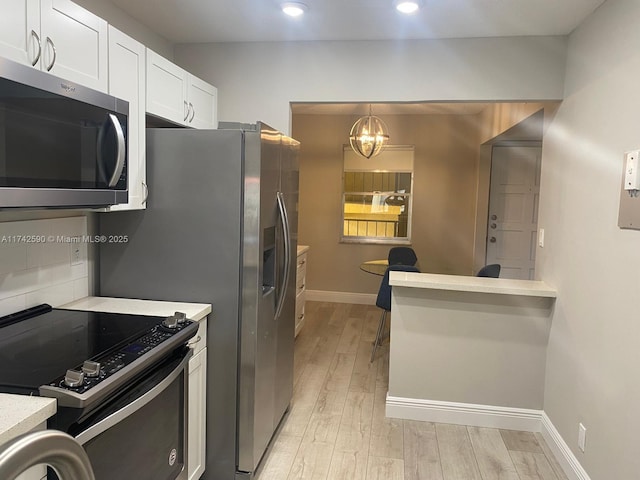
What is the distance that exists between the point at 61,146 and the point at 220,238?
2.77 feet

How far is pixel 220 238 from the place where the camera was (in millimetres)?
2273

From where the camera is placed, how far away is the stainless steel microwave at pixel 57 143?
1377 mm

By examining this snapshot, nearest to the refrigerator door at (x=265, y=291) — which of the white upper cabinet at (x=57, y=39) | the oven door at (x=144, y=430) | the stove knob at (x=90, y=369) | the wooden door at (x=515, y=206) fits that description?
the oven door at (x=144, y=430)

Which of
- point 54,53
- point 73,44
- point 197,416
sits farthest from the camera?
point 197,416

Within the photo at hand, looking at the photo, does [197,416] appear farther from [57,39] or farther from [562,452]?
[562,452]

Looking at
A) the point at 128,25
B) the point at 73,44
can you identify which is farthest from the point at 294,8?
the point at 73,44

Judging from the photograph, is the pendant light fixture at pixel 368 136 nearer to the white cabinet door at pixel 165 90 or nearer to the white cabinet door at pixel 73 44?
the white cabinet door at pixel 165 90

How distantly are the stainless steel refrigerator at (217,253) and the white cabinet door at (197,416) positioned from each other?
5 cm

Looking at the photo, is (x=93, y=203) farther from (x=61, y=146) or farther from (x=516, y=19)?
(x=516, y=19)

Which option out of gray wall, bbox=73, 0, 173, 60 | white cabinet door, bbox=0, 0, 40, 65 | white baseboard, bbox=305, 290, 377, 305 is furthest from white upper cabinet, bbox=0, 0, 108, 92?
white baseboard, bbox=305, 290, 377, 305

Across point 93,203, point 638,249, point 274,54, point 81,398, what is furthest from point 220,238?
point 638,249

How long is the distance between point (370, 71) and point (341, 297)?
3.82 m

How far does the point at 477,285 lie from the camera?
9.61 ft

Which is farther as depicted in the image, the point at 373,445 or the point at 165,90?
the point at 373,445
